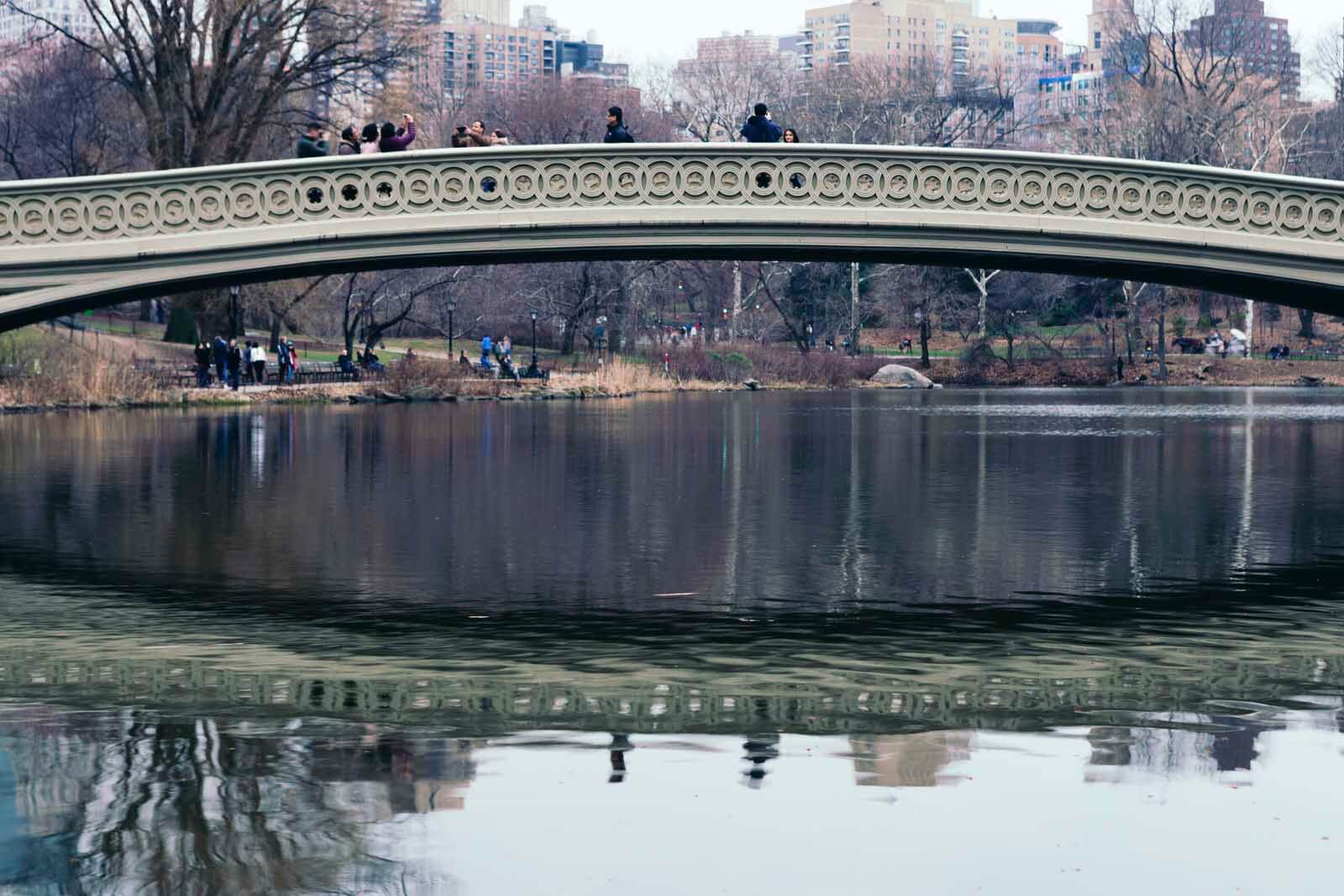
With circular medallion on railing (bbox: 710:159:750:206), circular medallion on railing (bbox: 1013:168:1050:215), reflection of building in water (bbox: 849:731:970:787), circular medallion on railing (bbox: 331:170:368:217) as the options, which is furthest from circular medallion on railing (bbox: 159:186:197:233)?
reflection of building in water (bbox: 849:731:970:787)

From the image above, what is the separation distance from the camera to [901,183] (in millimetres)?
20234

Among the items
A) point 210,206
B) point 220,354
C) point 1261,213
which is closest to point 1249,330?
point 220,354

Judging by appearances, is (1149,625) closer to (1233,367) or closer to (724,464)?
(724,464)

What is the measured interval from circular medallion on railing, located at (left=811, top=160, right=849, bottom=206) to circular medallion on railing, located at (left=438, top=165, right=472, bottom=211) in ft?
12.2

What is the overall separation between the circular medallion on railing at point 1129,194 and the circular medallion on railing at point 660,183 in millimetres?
4739

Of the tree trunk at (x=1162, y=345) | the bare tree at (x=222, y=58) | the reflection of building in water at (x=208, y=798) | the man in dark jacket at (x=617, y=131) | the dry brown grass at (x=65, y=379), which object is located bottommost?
the reflection of building in water at (x=208, y=798)

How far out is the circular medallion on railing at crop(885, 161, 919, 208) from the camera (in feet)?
66.2

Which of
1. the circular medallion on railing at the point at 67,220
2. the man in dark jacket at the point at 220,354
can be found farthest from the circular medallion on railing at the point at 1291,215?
the man in dark jacket at the point at 220,354

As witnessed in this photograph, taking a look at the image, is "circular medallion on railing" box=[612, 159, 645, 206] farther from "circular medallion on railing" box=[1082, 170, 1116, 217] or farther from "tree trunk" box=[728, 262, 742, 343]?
"tree trunk" box=[728, 262, 742, 343]

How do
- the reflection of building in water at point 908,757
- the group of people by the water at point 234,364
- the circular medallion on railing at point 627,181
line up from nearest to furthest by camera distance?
1. the reflection of building in water at point 908,757
2. the circular medallion on railing at point 627,181
3. the group of people by the water at point 234,364

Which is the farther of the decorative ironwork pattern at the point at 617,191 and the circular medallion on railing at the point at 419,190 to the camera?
the circular medallion on railing at the point at 419,190

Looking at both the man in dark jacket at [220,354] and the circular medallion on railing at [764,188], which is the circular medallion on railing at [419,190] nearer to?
the circular medallion on railing at [764,188]

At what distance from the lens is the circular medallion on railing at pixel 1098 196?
20.1 metres

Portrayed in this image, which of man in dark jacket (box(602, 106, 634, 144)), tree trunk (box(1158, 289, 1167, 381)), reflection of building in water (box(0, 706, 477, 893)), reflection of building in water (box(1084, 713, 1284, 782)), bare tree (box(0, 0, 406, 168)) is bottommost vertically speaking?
reflection of building in water (box(0, 706, 477, 893))
